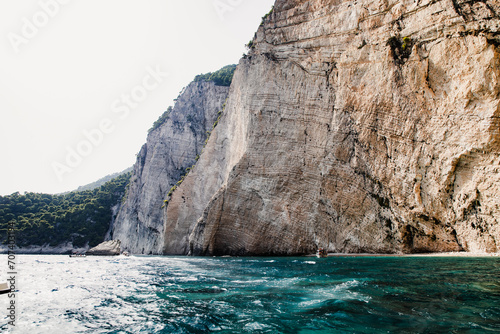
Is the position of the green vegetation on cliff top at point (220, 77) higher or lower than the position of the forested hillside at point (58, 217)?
higher

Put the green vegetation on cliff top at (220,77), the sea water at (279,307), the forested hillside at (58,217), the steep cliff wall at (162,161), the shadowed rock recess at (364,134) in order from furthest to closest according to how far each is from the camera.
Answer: the green vegetation on cliff top at (220,77), the forested hillside at (58,217), the steep cliff wall at (162,161), the shadowed rock recess at (364,134), the sea water at (279,307)

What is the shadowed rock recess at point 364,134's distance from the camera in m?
20.2

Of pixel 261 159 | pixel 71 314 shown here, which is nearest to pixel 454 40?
pixel 261 159

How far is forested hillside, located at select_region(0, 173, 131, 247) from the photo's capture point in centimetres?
6191

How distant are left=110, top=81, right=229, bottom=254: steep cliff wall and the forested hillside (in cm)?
719

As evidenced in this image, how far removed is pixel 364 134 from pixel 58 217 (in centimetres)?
6987

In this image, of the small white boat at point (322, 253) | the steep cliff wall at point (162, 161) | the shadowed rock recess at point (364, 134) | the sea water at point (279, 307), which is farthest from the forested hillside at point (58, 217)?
the sea water at point (279, 307)

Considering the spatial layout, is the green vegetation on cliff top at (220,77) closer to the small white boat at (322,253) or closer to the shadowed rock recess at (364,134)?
the shadowed rock recess at (364,134)

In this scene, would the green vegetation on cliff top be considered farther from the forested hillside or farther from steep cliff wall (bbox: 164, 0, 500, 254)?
the forested hillside

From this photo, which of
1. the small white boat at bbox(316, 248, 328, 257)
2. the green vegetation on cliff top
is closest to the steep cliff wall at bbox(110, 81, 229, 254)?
the green vegetation on cliff top

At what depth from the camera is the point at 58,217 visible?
220 ft

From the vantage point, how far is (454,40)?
856 inches

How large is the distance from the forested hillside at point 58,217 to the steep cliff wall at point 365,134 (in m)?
45.3

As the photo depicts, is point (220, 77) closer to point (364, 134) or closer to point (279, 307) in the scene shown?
point (364, 134)
